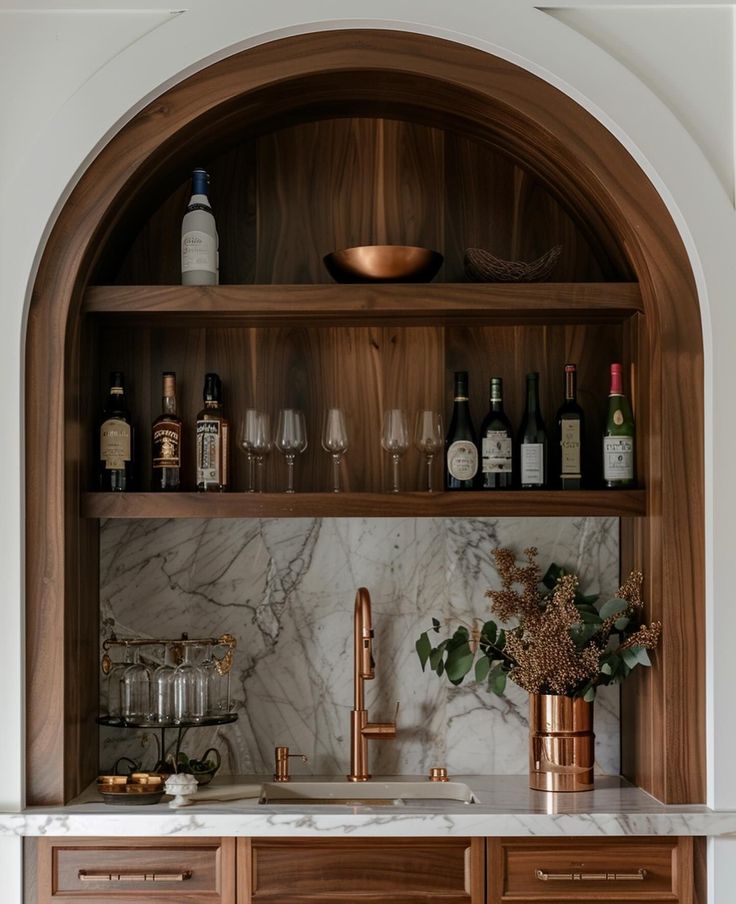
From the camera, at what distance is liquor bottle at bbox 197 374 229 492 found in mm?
2461

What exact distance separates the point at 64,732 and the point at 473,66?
5.37 ft

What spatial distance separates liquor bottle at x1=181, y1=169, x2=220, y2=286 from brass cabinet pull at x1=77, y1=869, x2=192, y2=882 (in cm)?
125

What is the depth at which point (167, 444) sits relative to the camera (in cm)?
250

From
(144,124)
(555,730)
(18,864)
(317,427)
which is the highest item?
(144,124)

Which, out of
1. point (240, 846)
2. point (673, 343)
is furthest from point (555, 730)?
point (673, 343)

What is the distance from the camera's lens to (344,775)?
2.58 meters

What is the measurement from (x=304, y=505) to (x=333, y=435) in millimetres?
232

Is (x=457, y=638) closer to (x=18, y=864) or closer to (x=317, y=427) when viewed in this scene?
(x=317, y=427)

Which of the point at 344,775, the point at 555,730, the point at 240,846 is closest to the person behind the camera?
the point at 240,846

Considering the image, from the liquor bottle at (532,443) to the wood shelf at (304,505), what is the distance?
0.46ft

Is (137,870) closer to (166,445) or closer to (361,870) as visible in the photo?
(361,870)

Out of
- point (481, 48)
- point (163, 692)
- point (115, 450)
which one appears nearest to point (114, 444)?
point (115, 450)

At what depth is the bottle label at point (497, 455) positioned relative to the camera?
249cm

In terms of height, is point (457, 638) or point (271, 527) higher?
point (271, 527)
